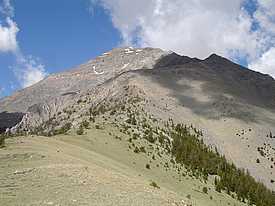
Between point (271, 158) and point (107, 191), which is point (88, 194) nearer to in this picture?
point (107, 191)

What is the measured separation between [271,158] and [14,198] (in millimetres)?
60816

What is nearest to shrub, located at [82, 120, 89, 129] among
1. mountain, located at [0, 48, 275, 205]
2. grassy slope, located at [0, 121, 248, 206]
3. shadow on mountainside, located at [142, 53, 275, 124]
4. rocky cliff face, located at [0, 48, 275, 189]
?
mountain, located at [0, 48, 275, 205]

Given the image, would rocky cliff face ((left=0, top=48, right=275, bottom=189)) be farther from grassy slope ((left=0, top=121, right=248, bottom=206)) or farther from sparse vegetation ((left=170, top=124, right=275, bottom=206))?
grassy slope ((left=0, top=121, right=248, bottom=206))

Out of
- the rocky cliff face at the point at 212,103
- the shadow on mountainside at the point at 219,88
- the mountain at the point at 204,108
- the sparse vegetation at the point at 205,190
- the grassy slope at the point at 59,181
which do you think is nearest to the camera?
the grassy slope at the point at 59,181

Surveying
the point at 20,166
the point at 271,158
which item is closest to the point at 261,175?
the point at 271,158

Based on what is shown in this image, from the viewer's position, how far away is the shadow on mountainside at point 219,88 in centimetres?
9728

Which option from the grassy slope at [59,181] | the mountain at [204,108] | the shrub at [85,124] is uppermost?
the mountain at [204,108]

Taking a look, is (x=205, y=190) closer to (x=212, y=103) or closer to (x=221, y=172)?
(x=221, y=172)

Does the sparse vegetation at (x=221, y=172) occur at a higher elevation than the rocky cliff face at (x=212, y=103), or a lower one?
lower

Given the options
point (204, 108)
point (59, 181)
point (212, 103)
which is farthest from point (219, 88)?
point (59, 181)

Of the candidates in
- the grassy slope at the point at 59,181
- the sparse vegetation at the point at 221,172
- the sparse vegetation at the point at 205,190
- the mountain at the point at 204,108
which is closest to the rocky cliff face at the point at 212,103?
the mountain at the point at 204,108

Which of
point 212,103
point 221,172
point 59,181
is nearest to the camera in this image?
point 59,181

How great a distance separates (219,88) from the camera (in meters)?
115

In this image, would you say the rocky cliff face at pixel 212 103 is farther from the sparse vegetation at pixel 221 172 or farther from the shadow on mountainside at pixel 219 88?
the sparse vegetation at pixel 221 172
